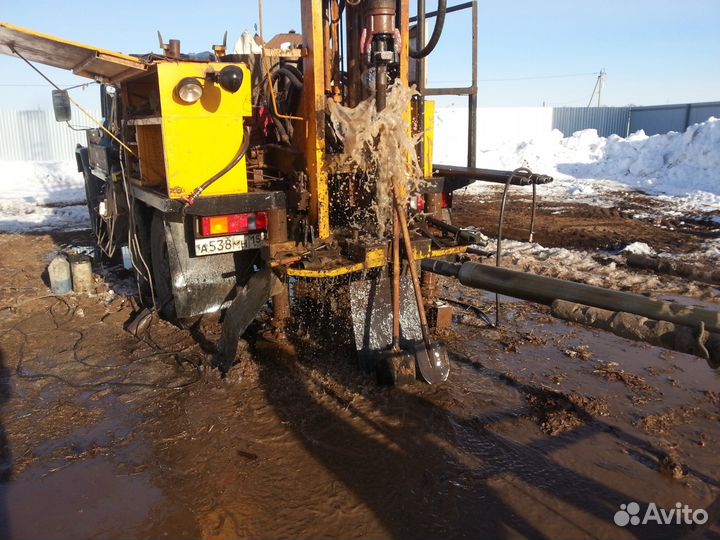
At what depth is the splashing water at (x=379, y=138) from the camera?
Answer: 3893 mm

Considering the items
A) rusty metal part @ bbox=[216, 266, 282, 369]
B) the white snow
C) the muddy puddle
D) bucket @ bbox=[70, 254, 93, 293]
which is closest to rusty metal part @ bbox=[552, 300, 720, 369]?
the muddy puddle

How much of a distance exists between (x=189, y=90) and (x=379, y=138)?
56.3 inches

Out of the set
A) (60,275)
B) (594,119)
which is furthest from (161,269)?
(594,119)

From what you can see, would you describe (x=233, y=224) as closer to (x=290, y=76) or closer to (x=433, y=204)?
(x=290, y=76)

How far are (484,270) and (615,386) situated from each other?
1831 millimetres

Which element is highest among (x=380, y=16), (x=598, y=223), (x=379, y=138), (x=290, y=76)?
(x=380, y=16)

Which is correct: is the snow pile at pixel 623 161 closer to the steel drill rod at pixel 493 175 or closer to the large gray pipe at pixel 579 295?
the steel drill rod at pixel 493 175

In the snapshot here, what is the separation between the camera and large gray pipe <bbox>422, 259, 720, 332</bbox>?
214cm

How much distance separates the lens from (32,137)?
21.7 metres

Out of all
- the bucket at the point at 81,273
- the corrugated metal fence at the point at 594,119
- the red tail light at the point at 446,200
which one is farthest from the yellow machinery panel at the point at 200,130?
the corrugated metal fence at the point at 594,119

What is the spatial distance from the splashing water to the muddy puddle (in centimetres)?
158

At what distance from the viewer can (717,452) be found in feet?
10.5

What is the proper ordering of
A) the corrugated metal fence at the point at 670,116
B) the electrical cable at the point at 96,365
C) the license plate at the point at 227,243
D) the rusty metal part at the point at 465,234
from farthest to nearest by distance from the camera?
the corrugated metal fence at the point at 670,116, the rusty metal part at the point at 465,234, the license plate at the point at 227,243, the electrical cable at the point at 96,365

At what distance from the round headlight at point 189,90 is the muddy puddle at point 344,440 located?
2105 millimetres
